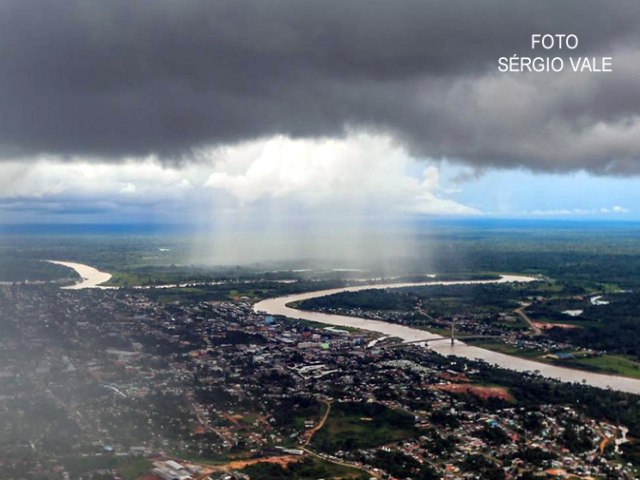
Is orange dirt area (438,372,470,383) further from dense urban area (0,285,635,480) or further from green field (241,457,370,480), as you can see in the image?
green field (241,457,370,480)

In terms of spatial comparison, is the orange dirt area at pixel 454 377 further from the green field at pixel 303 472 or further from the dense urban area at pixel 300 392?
the green field at pixel 303 472

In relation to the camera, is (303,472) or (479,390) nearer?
(303,472)

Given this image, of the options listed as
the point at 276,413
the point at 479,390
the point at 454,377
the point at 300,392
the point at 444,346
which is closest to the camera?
the point at 276,413

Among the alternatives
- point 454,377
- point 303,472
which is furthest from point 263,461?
point 454,377

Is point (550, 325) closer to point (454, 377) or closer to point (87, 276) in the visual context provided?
point (454, 377)

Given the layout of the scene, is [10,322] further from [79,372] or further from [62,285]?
[62,285]

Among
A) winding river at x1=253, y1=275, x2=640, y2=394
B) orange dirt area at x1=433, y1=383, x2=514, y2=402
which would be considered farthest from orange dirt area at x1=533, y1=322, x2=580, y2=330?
orange dirt area at x1=433, y1=383, x2=514, y2=402
